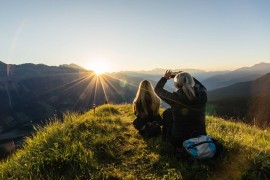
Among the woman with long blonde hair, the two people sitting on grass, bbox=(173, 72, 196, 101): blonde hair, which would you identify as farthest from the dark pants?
the woman with long blonde hair

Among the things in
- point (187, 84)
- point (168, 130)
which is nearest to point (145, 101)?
point (168, 130)

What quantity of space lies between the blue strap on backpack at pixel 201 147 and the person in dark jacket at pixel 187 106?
1.34 feet

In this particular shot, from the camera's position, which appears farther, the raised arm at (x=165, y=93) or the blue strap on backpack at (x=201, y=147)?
the raised arm at (x=165, y=93)

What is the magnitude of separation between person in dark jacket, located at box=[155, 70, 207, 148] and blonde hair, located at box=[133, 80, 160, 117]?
3.12m

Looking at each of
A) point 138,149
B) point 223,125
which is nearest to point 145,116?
point 138,149

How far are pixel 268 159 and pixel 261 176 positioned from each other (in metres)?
0.49

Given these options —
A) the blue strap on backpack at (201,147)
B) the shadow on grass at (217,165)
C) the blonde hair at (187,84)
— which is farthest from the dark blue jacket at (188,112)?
the shadow on grass at (217,165)

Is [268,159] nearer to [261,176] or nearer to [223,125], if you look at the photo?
[261,176]

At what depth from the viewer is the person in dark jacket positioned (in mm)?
7418

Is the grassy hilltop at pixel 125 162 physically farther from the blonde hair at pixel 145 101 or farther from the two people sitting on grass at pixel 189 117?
the blonde hair at pixel 145 101

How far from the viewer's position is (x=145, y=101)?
11266 millimetres

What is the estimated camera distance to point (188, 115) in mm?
7621

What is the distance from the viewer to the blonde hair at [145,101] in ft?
36.6

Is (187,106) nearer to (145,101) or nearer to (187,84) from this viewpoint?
(187,84)
